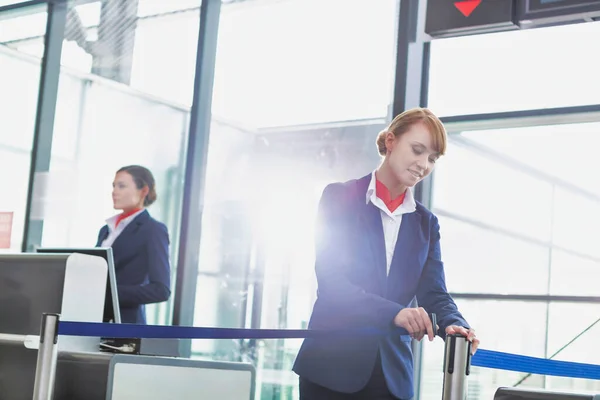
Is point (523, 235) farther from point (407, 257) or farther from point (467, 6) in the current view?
point (407, 257)

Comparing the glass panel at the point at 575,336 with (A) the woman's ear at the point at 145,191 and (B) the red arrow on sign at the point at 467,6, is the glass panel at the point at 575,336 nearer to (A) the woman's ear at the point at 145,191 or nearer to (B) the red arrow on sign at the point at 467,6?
(B) the red arrow on sign at the point at 467,6

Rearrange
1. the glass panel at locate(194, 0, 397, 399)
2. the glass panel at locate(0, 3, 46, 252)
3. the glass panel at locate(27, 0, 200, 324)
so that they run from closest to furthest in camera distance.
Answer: the glass panel at locate(194, 0, 397, 399)
the glass panel at locate(27, 0, 200, 324)
the glass panel at locate(0, 3, 46, 252)

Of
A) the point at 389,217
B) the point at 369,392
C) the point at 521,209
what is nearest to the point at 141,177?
the point at 521,209

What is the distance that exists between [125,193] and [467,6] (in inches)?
88.5

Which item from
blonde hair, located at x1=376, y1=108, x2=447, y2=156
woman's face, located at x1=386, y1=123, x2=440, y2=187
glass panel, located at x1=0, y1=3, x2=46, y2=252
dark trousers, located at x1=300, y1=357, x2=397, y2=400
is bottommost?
dark trousers, located at x1=300, y1=357, x2=397, y2=400

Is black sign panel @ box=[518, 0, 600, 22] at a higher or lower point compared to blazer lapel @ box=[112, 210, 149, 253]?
higher

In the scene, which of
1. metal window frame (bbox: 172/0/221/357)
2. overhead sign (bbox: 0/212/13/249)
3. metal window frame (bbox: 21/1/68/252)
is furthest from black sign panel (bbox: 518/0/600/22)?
overhead sign (bbox: 0/212/13/249)

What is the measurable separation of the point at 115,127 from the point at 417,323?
179 inches

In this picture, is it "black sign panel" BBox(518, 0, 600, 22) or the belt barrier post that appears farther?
"black sign panel" BBox(518, 0, 600, 22)

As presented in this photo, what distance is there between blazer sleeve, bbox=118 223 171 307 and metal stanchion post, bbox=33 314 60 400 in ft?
6.36

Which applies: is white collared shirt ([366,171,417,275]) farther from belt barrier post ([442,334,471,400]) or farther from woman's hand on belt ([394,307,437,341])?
belt barrier post ([442,334,471,400])

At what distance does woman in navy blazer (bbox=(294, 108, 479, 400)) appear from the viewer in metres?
2.79

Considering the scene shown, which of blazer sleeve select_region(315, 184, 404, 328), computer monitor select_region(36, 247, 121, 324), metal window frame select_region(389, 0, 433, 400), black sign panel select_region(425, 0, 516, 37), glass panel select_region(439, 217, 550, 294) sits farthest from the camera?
metal window frame select_region(389, 0, 433, 400)

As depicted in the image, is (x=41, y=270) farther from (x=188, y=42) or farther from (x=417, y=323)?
(x=188, y=42)
